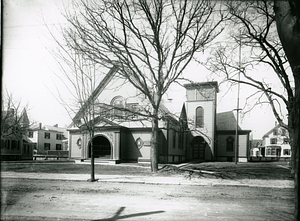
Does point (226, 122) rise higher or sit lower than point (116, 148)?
higher

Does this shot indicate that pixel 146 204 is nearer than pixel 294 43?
No

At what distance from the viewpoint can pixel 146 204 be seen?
Result: 7.99 m

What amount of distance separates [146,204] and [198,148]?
100 ft

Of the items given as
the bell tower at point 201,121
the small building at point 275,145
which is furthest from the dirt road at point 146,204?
the small building at point 275,145

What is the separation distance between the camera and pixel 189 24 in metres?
15.9

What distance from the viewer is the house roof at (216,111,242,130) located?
131 ft

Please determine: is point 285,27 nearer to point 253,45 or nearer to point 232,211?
point 232,211

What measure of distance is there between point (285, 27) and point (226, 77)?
11.6 meters

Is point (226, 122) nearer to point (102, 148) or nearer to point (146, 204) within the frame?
point (102, 148)

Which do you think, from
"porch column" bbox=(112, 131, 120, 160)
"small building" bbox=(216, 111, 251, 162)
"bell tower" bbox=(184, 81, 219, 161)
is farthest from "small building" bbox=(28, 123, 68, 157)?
"small building" bbox=(216, 111, 251, 162)

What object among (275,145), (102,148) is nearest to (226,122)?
(275,145)

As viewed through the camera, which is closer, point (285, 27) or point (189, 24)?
point (285, 27)

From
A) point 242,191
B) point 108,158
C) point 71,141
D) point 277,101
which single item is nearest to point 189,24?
point 277,101

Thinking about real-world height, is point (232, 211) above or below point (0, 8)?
below
